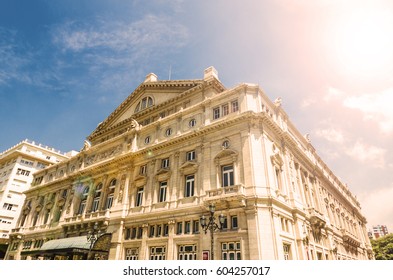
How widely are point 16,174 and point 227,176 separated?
56904mm

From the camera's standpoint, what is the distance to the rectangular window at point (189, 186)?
81.6ft

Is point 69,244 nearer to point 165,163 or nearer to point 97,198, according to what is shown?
point 97,198

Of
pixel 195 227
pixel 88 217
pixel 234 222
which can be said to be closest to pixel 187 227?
pixel 195 227

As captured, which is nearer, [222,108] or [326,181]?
[222,108]

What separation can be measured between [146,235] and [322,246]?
19.2 metres

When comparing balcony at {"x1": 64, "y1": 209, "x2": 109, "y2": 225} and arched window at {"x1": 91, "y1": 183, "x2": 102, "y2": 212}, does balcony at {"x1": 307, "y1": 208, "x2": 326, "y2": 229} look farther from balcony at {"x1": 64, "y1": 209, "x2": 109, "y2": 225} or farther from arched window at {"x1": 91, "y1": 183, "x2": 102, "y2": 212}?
arched window at {"x1": 91, "y1": 183, "x2": 102, "y2": 212}

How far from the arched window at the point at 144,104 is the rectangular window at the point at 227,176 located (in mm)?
17059

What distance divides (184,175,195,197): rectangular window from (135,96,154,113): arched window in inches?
578

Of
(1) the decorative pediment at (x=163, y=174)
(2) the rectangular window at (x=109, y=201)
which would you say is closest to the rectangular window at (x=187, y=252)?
(1) the decorative pediment at (x=163, y=174)

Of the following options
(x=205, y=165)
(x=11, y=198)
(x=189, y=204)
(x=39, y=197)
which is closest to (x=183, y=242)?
(x=189, y=204)
